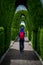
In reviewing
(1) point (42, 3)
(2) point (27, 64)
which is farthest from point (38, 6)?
(2) point (27, 64)

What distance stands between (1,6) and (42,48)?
13.5 feet

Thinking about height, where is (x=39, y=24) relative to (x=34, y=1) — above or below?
below

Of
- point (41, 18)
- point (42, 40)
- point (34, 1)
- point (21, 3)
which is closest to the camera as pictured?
point (42, 40)

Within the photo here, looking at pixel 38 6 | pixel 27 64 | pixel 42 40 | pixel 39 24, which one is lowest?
pixel 27 64

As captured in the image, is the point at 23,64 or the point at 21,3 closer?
the point at 23,64

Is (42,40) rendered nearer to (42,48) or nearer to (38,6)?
(42,48)

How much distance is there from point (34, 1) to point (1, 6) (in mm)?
3903

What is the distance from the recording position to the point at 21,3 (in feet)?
79.4

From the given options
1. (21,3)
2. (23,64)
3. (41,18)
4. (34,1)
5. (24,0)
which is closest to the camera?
(23,64)

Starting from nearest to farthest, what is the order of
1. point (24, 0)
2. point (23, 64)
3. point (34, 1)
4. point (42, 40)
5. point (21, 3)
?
1. point (23, 64)
2. point (42, 40)
3. point (34, 1)
4. point (24, 0)
5. point (21, 3)

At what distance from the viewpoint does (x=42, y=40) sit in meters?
12.6

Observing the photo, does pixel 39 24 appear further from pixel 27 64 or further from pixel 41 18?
pixel 27 64

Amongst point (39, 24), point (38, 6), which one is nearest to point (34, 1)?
point (38, 6)

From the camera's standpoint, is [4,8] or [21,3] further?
[21,3]
